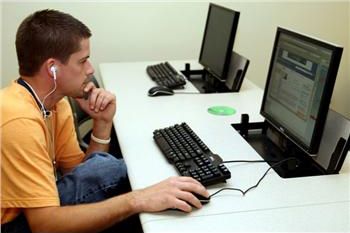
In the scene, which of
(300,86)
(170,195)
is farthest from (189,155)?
(300,86)

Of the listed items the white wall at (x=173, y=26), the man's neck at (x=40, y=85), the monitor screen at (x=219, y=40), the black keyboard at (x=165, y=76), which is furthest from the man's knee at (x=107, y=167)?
the white wall at (x=173, y=26)

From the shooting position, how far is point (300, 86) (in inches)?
53.7

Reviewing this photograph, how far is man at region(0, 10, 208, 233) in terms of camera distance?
111 cm

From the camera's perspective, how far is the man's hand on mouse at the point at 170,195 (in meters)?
1.08

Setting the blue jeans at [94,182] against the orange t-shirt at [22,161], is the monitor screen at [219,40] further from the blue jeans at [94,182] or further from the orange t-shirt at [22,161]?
the orange t-shirt at [22,161]

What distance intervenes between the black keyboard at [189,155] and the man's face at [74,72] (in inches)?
13.4

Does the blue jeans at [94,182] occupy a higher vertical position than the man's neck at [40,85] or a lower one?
lower

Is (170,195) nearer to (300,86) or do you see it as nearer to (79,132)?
(300,86)

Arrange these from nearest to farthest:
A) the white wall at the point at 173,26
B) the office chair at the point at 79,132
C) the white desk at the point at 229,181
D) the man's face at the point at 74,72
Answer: the white desk at the point at 229,181 → the man's face at the point at 74,72 → the office chair at the point at 79,132 → the white wall at the point at 173,26

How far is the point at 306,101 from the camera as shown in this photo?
132 centimetres

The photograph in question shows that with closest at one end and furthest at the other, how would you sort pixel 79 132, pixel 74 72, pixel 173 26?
pixel 74 72, pixel 79 132, pixel 173 26

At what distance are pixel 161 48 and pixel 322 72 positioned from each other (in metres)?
1.84

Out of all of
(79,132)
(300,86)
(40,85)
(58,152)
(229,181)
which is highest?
(300,86)

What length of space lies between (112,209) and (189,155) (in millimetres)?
333
